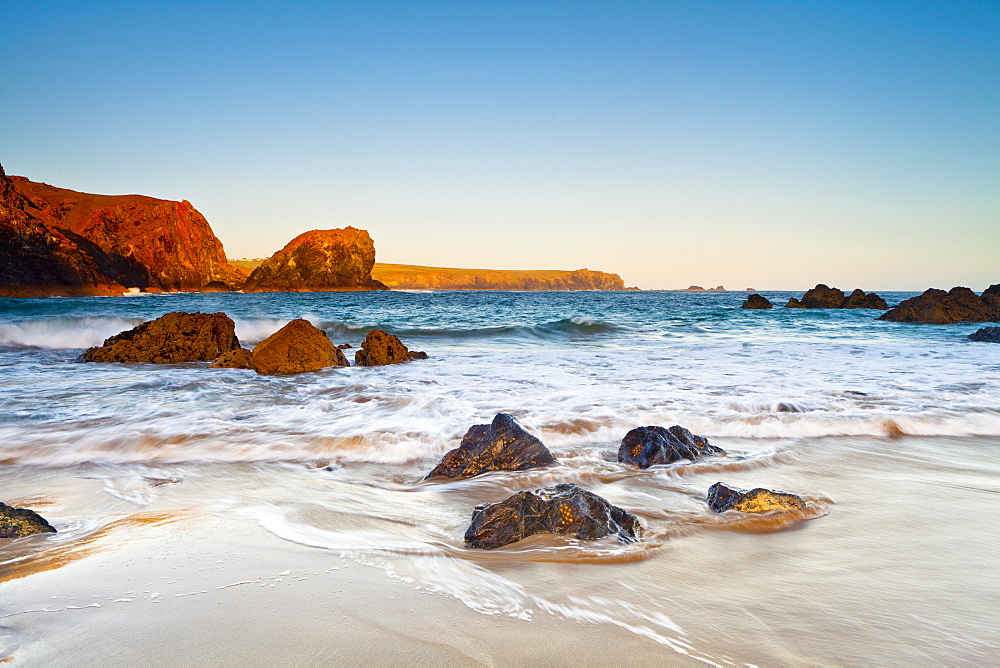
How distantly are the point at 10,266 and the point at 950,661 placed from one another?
63444 millimetres

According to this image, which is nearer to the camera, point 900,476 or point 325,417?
point 900,476

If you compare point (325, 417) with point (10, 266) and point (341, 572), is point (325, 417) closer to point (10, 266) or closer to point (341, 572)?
point (341, 572)

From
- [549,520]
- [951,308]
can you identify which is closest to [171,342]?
[549,520]

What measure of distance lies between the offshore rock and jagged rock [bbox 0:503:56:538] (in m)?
111

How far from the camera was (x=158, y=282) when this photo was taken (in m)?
88.7

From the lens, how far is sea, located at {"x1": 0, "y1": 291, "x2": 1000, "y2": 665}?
173 centimetres

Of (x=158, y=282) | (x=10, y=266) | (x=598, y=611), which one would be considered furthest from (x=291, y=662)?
(x=158, y=282)

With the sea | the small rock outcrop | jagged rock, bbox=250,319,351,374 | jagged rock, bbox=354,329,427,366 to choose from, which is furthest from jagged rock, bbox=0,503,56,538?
the small rock outcrop

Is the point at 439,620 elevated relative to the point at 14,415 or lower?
elevated

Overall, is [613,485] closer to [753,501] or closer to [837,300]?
[753,501]

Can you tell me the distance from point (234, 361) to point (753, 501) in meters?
8.08

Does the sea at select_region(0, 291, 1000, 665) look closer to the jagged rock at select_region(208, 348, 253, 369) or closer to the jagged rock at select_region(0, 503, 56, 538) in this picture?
the jagged rock at select_region(0, 503, 56, 538)

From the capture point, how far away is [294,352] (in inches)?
331

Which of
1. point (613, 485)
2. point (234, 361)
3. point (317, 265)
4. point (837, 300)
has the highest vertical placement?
point (317, 265)
